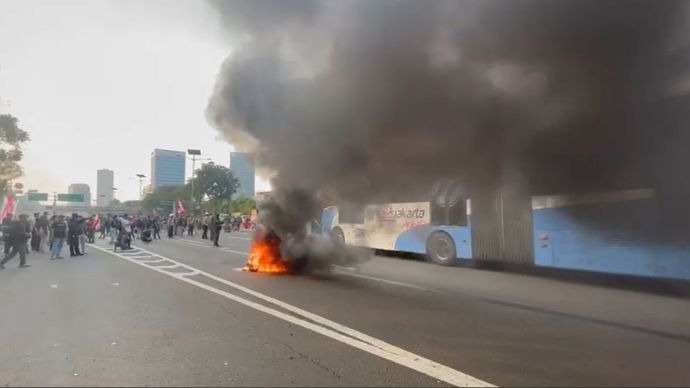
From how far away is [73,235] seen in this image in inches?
558

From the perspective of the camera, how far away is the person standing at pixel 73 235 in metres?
14.0

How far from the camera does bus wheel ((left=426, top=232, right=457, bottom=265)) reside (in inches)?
446

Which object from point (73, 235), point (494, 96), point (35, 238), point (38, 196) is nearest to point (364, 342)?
point (494, 96)

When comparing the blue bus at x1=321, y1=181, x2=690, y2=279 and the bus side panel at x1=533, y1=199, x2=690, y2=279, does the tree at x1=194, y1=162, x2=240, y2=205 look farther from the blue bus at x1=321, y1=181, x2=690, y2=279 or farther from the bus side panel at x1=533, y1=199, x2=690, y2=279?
the bus side panel at x1=533, y1=199, x2=690, y2=279

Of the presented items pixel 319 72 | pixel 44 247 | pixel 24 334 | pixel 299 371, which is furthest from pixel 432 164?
pixel 44 247

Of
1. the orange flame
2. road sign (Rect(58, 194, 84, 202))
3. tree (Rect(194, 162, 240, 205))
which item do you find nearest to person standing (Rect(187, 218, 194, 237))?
the orange flame

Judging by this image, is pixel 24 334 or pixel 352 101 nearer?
pixel 24 334

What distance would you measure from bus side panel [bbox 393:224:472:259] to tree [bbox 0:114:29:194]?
22394 millimetres

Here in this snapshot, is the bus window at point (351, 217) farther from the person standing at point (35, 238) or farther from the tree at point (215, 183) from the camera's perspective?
the tree at point (215, 183)

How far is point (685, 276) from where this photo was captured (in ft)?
22.7

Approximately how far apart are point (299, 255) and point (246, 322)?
13.5ft

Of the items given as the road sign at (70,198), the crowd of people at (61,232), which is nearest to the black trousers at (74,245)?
the crowd of people at (61,232)

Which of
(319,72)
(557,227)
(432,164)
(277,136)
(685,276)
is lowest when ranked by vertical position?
(685,276)

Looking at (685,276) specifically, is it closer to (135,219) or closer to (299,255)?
(299,255)
